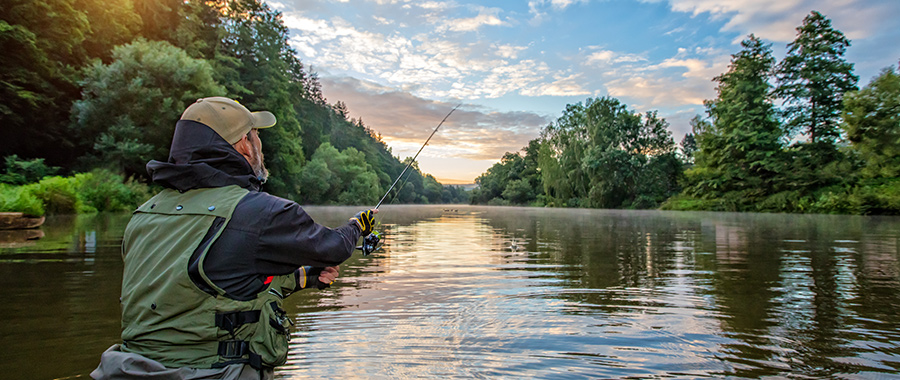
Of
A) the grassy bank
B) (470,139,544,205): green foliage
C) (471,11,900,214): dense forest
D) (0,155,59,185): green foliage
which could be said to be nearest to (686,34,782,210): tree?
(471,11,900,214): dense forest

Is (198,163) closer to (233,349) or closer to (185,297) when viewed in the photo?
(185,297)

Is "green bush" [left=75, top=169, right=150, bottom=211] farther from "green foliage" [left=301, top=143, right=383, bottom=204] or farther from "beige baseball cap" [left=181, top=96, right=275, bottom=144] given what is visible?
"green foliage" [left=301, top=143, right=383, bottom=204]

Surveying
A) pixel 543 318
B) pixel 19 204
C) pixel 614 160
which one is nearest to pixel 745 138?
pixel 614 160

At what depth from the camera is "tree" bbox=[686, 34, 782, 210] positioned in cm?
3766

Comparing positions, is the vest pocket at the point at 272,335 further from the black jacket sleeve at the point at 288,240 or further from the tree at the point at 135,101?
the tree at the point at 135,101

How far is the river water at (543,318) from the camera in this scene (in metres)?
3.14

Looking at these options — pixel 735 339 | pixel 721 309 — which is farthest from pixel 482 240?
pixel 735 339

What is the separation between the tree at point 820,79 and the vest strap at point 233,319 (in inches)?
1747

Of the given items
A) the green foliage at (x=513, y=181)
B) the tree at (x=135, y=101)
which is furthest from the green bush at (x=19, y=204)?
the green foliage at (x=513, y=181)

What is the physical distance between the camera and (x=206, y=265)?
172 cm

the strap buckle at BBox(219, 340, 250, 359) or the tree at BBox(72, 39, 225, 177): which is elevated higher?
the tree at BBox(72, 39, 225, 177)

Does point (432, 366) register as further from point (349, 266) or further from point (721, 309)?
point (349, 266)

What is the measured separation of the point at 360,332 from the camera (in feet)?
12.7

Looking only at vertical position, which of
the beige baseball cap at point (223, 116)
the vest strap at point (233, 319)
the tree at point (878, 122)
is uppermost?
the tree at point (878, 122)
